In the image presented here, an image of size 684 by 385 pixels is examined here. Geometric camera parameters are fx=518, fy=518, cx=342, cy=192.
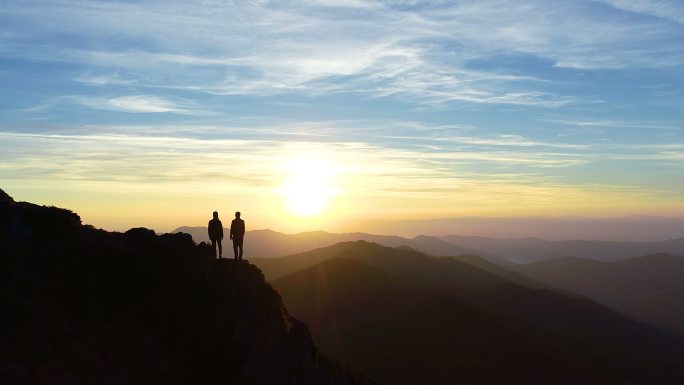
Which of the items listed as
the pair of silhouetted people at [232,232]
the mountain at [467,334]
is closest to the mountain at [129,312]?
the pair of silhouetted people at [232,232]

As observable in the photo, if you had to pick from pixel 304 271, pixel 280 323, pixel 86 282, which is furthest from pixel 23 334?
pixel 304 271

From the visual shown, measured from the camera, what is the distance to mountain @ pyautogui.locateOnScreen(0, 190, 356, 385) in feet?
75.0

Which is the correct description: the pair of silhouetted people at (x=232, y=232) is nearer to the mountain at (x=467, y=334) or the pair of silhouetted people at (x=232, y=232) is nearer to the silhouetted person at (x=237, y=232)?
the silhouetted person at (x=237, y=232)

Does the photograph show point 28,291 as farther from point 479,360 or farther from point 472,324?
point 472,324

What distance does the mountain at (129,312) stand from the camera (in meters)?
22.9

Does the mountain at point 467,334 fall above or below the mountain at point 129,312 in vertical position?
below

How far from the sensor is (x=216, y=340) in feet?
90.2

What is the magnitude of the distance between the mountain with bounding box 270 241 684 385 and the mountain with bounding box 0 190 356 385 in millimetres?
82020

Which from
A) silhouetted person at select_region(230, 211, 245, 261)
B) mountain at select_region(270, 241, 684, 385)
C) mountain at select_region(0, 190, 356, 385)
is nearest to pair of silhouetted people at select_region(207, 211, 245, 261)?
silhouetted person at select_region(230, 211, 245, 261)

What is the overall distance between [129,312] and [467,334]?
361 ft

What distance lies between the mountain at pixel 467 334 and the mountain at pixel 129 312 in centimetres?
8202

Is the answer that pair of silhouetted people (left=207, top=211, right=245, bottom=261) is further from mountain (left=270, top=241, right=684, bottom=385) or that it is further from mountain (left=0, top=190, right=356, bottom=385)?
mountain (left=270, top=241, right=684, bottom=385)

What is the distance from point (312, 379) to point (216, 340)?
8424 millimetres

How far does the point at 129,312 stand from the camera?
87.4ft
